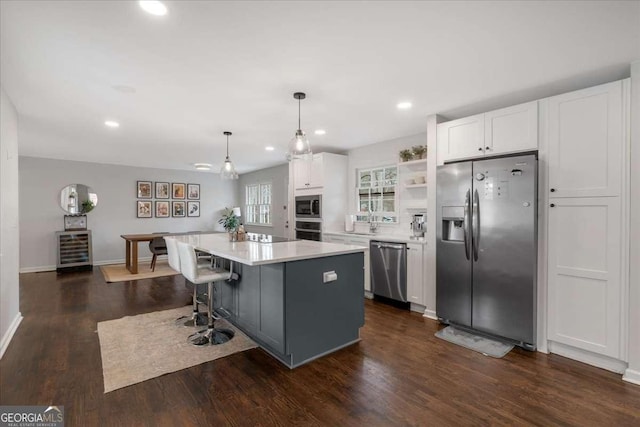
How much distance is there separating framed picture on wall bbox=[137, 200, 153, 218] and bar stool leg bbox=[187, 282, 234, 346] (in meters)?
5.80

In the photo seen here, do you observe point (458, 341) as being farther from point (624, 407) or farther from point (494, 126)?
point (494, 126)

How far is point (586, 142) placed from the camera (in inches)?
102

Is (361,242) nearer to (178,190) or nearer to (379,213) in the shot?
(379,213)

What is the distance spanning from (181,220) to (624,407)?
28.8ft

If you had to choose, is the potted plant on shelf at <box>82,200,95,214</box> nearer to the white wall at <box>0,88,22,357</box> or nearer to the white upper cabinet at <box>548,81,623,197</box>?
the white wall at <box>0,88,22,357</box>

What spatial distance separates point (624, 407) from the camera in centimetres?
203

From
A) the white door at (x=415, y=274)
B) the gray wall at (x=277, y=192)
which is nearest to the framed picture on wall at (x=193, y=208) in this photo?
the gray wall at (x=277, y=192)

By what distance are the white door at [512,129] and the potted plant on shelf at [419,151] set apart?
1.03 metres

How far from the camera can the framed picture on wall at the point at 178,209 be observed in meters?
8.30

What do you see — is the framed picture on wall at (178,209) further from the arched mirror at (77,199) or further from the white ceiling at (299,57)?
the white ceiling at (299,57)

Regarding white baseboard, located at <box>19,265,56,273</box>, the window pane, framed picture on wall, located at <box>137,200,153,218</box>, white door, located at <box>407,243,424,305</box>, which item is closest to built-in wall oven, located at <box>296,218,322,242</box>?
the window pane

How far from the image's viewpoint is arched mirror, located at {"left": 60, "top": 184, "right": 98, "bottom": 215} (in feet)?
22.3

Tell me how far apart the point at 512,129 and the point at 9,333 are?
17.7ft

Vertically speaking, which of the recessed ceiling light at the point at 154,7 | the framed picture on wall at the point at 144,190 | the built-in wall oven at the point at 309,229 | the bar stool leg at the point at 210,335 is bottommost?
the bar stool leg at the point at 210,335
